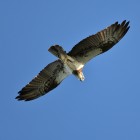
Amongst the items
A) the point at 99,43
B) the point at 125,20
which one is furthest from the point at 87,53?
the point at 125,20

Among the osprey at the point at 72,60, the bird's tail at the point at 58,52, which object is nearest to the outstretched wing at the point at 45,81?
the osprey at the point at 72,60

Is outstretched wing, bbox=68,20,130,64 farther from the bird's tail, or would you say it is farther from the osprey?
the bird's tail

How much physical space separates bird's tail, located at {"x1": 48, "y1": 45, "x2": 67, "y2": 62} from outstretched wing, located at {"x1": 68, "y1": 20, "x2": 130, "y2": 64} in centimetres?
25

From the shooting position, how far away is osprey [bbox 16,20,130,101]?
15.8 meters

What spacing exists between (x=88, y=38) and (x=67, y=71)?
162cm

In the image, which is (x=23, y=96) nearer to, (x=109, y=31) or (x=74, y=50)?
(x=74, y=50)

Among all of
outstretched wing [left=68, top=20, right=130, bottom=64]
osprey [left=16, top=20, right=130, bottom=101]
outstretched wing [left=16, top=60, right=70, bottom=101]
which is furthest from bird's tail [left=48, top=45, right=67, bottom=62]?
outstretched wing [left=16, top=60, right=70, bottom=101]

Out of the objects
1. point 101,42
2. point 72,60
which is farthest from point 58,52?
point 101,42

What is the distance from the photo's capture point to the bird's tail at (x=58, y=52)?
15383 mm

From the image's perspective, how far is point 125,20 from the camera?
52.5 feet

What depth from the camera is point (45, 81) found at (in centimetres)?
1675

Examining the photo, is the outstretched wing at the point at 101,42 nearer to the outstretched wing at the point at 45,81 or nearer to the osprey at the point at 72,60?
the osprey at the point at 72,60

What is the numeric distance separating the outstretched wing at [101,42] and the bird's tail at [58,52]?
0.82 ft

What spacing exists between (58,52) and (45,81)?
63.3 inches
